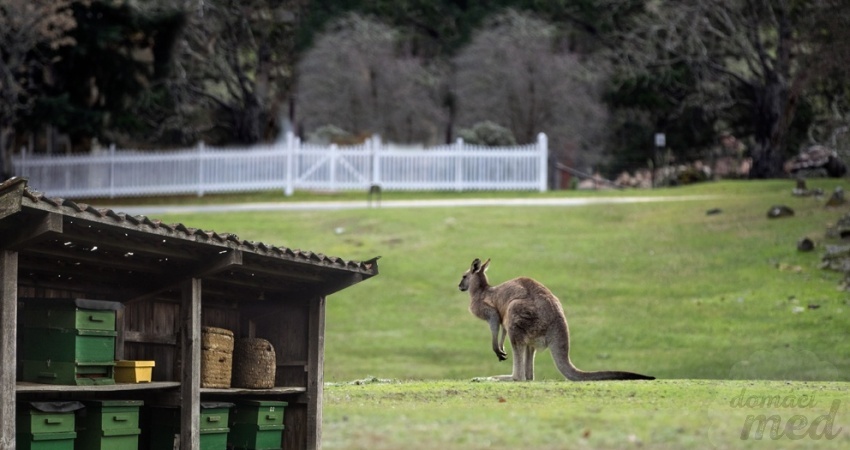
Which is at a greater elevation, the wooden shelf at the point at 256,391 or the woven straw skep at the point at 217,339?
the woven straw skep at the point at 217,339

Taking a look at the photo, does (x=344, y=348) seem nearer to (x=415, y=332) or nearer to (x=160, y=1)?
(x=415, y=332)

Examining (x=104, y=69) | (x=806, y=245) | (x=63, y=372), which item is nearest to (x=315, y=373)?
(x=63, y=372)

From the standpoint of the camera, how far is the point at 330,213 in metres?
42.5

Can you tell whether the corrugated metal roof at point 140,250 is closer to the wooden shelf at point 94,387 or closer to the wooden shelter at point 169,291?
the wooden shelter at point 169,291

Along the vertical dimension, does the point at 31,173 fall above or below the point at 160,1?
below

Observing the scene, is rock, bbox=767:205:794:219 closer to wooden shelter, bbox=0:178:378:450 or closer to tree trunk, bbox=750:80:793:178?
tree trunk, bbox=750:80:793:178

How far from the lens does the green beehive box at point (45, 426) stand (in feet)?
42.8

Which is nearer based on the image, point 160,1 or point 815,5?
point 815,5

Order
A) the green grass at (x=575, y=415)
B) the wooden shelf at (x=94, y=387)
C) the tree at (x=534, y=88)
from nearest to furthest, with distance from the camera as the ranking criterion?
the wooden shelf at (x=94, y=387) → the green grass at (x=575, y=415) → the tree at (x=534, y=88)

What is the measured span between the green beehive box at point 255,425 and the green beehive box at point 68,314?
2729 mm

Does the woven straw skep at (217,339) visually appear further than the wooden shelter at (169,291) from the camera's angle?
Yes

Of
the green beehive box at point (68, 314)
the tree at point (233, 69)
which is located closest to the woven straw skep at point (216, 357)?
the green beehive box at point (68, 314)

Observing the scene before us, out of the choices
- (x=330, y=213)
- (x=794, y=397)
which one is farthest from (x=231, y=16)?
(x=794, y=397)

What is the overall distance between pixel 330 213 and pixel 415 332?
12658 mm
